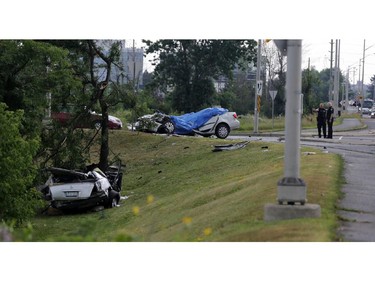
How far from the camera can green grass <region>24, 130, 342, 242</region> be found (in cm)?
1138

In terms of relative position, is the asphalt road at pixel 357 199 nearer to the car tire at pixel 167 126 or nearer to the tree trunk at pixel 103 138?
the tree trunk at pixel 103 138

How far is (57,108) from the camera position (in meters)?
30.0

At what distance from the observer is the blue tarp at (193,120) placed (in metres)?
39.2

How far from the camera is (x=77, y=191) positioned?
910 inches

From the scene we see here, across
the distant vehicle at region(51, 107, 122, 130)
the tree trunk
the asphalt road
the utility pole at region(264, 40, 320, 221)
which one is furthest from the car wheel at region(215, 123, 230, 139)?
the utility pole at region(264, 40, 320, 221)

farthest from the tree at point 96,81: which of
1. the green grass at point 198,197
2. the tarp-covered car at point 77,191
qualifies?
the tarp-covered car at point 77,191

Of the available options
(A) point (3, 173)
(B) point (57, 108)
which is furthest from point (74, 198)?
(B) point (57, 108)

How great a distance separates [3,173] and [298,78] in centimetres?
950

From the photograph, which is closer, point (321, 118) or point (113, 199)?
point (113, 199)

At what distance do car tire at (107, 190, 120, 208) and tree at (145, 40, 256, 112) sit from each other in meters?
27.4

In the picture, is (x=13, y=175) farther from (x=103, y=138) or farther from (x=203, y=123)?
(x=203, y=123)

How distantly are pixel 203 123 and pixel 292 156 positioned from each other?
27484mm

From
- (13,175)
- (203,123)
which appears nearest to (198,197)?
(13,175)

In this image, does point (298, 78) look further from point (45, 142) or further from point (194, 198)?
point (45, 142)
